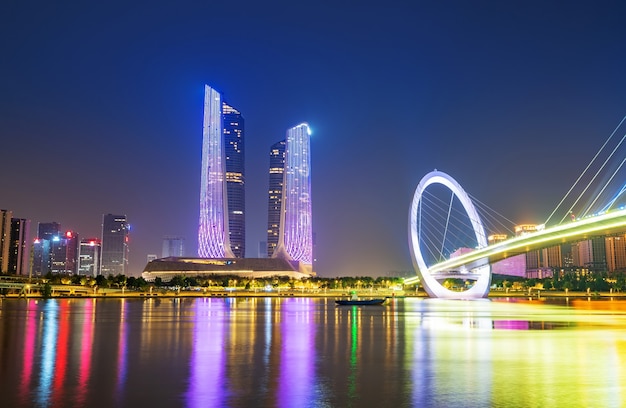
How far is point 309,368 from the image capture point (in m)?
14.8

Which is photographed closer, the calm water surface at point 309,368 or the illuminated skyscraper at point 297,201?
the calm water surface at point 309,368

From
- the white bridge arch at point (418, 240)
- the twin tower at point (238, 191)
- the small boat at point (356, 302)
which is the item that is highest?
the twin tower at point (238, 191)

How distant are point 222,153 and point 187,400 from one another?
10457 centimetres

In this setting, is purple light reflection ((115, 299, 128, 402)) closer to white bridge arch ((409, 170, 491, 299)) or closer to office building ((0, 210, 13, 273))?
white bridge arch ((409, 170, 491, 299))

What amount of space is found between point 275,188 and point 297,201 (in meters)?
31.0

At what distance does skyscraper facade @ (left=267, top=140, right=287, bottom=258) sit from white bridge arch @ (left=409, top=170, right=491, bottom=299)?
309 ft

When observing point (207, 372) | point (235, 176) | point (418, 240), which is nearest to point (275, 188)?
point (235, 176)

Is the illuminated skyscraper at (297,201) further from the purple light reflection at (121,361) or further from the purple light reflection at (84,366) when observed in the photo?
the purple light reflection at (84,366)

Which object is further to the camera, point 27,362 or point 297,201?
point 297,201

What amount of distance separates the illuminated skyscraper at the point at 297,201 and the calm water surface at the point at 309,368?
105 metres

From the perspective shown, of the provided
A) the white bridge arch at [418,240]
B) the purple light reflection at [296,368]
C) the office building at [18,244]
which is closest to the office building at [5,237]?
the office building at [18,244]

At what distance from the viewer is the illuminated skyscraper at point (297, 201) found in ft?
429

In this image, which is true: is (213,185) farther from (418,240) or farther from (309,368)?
(309,368)

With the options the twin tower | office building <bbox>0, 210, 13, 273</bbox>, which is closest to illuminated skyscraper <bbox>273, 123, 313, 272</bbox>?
the twin tower
